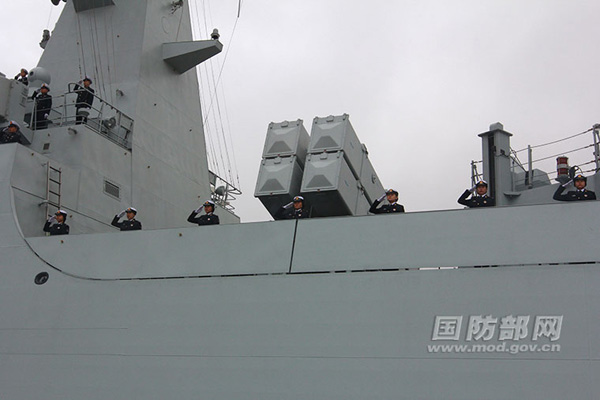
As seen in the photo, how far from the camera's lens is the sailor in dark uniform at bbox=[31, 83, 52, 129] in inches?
440

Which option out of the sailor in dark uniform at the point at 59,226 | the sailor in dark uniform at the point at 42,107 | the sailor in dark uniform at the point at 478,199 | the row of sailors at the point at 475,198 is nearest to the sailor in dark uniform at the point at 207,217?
the row of sailors at the point at 475,198

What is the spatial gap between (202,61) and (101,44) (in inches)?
77.0

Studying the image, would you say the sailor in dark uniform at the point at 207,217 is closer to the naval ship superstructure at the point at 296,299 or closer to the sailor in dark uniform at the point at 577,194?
the naval ship superstructure at the point at 296,299

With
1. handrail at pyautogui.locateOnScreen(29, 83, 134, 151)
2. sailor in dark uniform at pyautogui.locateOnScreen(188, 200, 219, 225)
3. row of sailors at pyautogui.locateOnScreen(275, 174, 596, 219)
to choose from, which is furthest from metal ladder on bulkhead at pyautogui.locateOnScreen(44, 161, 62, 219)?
row of sailors at pyautogui.locateOnScreen(275, 174, 596, 219)

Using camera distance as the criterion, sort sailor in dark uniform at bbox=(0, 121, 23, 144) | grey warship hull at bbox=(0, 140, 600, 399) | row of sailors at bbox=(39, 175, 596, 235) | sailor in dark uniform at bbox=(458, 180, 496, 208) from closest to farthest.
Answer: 1. grey warship hull at bbox=(0, 140, 600, 399)
2. row of sailors at bbox=(39, 175, 596, 235)
3. sailor in dark uniform at bbox=(458, 180, 496, 208)
4. sailor in dark uniform at bbox=(0, 121, 23, 144)

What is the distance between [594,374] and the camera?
6211mm

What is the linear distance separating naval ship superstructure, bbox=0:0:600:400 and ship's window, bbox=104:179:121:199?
234 millimetres

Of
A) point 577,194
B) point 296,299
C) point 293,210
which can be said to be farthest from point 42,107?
point 577,194

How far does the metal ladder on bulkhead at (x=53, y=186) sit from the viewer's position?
9.70 m

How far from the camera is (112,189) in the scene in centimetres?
1081

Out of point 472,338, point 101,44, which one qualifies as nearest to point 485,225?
point 472,338

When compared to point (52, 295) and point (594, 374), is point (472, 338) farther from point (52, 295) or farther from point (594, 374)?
point (52, 295)

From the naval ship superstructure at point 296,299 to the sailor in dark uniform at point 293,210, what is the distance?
1.80 ft

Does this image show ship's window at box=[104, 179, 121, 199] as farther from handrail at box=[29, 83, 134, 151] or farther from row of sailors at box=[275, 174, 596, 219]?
row of sailors at box=[275, 174, 596, 219]
